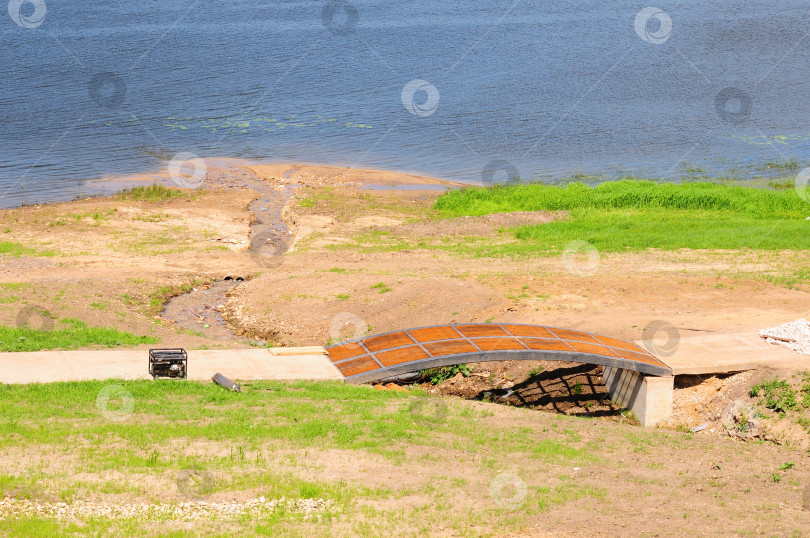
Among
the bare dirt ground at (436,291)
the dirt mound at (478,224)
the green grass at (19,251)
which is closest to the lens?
the bare dirt ground at (436,291)

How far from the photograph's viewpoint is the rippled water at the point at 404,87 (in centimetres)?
5406

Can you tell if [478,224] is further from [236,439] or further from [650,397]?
[236,439]

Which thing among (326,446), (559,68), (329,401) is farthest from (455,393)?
(559,68)

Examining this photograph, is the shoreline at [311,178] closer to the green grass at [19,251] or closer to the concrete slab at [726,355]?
the green grass at [19,251]

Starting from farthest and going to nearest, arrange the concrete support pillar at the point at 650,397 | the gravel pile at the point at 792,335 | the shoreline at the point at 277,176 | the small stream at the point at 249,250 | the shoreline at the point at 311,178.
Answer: the shoreline at the point at 311,178, the shoreline at the point at 277,176, the small stream at the point at 249,250, the gravel pile at the point at 792,335, the concrete support pillar at the point at 650,397

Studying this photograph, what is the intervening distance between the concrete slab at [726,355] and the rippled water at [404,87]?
2877 centimetres

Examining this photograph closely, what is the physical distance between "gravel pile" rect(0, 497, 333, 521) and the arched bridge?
21.0ft

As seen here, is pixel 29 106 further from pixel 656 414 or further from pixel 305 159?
pixel 656 414

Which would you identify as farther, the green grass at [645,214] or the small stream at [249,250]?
the green grass at [645,214]

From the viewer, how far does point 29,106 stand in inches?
2399

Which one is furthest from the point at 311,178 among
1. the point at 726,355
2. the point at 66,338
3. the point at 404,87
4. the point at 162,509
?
the point at 162,509

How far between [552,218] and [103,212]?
19892 millimetres

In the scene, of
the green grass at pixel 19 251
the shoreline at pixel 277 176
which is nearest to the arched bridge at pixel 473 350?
the green grass at pixel 19 251

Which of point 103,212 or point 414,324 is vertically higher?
point 103,212
